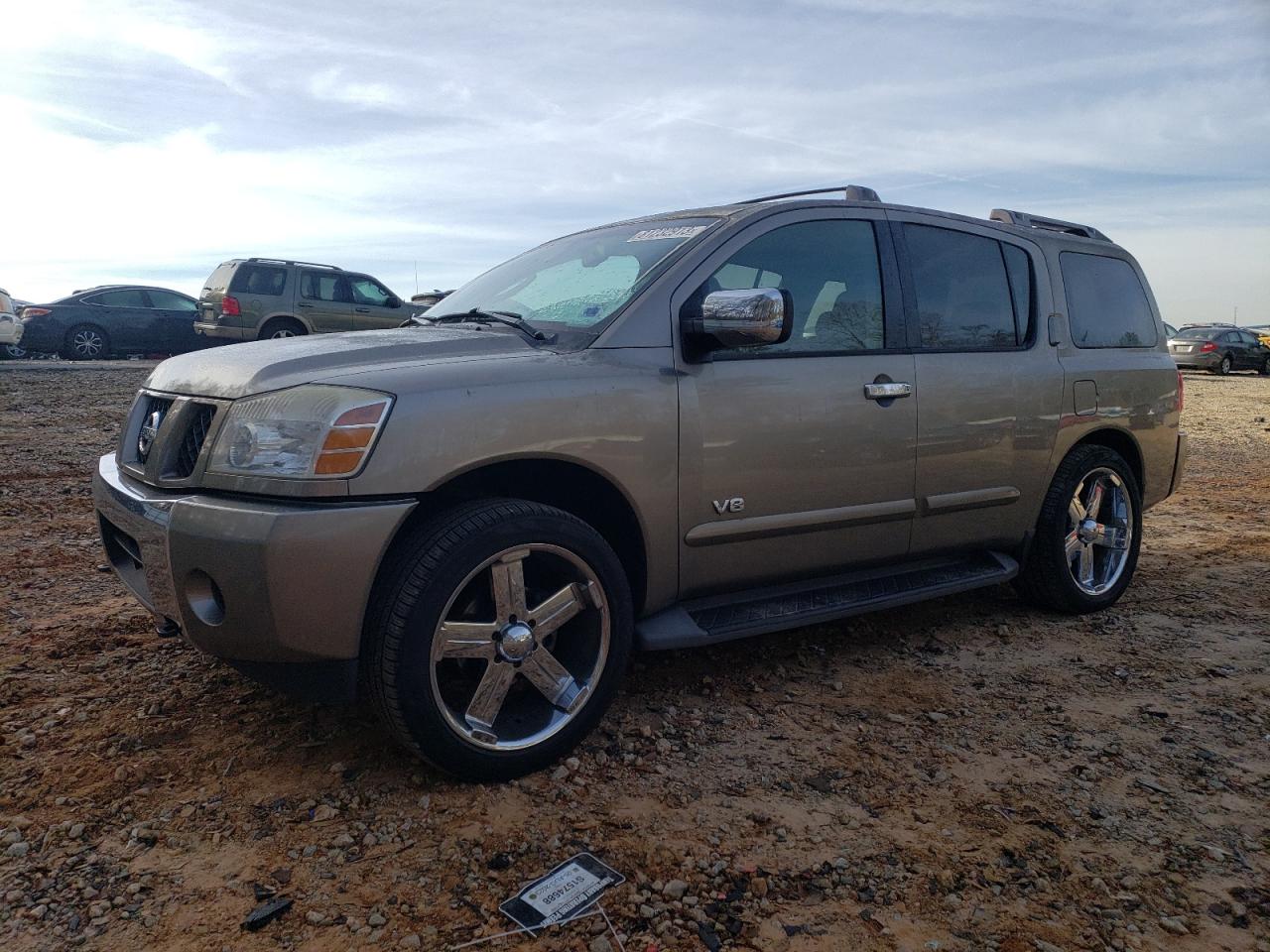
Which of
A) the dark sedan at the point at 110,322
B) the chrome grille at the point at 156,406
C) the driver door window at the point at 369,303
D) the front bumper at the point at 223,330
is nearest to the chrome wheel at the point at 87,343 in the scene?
the dark sedan at the point at 110,322

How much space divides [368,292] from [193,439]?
1347 centimetres

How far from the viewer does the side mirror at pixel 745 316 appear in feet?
9.59

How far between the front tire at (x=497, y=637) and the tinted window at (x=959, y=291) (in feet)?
5.91

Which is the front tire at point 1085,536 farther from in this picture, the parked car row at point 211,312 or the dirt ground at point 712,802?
the parked car row at point 211,312

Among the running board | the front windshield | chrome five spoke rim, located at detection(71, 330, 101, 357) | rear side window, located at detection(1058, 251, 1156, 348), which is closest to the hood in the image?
the front windshield

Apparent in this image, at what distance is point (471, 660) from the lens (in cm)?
292

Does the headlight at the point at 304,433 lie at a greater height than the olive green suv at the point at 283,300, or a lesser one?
lesser

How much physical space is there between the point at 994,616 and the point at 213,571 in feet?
11.2

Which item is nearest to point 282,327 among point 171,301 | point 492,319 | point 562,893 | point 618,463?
point 171,301

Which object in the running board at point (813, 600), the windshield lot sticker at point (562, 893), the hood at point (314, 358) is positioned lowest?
the windshield lot sticker at point (562, 893)

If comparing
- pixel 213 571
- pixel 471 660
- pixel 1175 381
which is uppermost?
pixel 1175 381

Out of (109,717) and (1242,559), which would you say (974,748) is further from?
(1242,559)

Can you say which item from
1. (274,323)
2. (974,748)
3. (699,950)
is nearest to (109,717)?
(699,950)

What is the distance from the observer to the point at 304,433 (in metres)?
2.47
